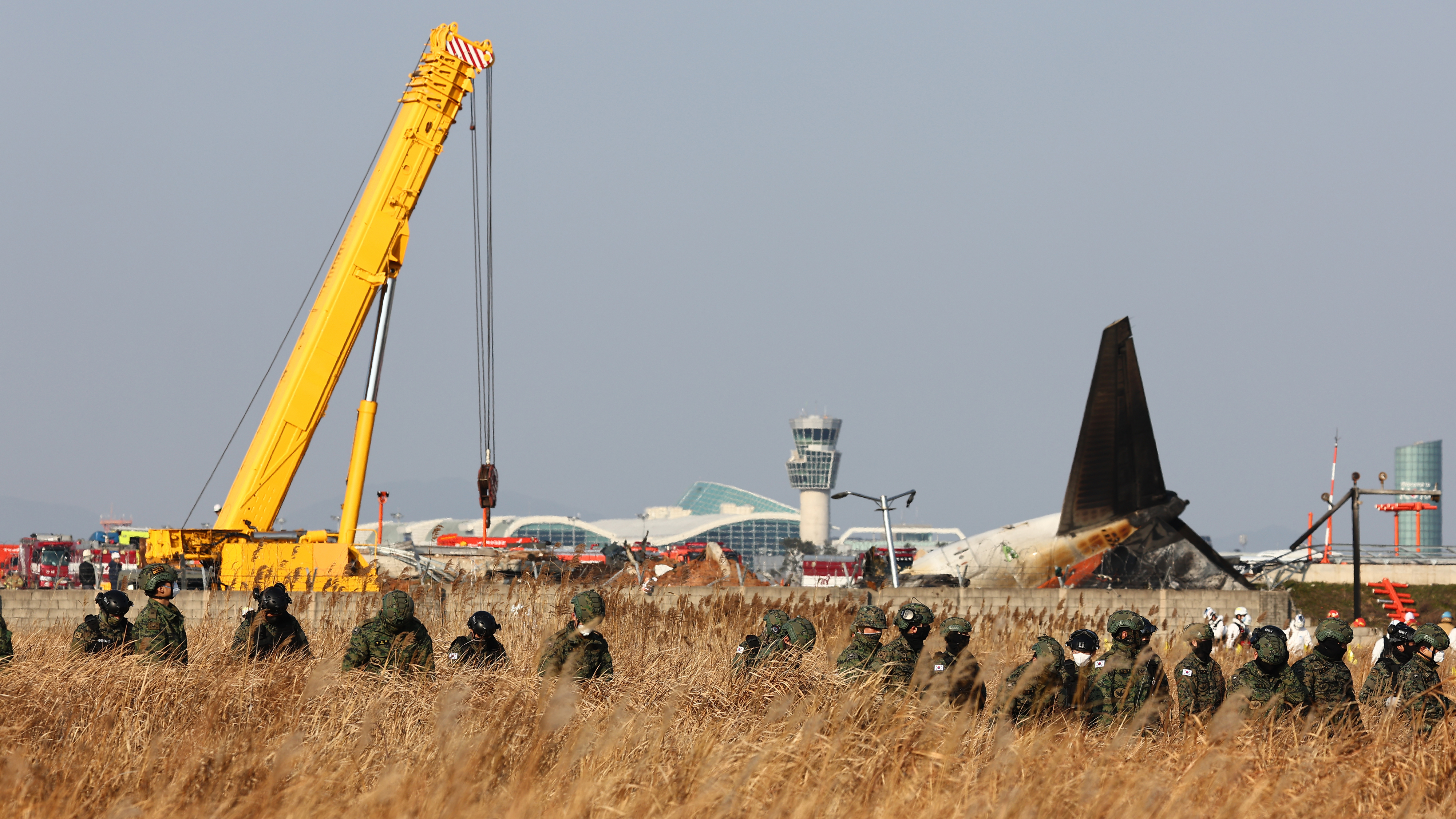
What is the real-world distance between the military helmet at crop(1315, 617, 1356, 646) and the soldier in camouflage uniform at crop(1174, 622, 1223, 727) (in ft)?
2.93

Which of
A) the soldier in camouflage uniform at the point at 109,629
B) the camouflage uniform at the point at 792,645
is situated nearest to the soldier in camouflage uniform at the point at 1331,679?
the camouflage uniform at the point at 792,645

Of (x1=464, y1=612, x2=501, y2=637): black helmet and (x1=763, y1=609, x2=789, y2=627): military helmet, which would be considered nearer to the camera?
(x1=464, y1=612, x2=501, y2=637): black helmet

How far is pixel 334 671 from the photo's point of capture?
927 cm

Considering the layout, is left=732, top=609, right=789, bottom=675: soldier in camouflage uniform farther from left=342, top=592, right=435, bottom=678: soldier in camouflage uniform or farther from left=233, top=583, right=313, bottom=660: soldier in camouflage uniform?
left=233, top=583, right=313, bottom=660: soldier in camouflage uniform

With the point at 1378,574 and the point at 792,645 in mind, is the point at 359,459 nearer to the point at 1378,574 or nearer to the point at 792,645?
the point at 792,645

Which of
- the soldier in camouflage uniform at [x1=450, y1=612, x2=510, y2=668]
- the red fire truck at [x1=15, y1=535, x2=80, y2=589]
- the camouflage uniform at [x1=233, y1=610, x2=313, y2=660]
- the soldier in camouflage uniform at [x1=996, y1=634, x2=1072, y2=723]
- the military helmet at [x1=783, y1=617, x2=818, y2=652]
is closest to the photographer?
the soldier in camouflage uniform at [x1=996, y1=634, x2=1072, y2=723]

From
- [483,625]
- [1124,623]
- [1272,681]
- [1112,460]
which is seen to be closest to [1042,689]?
[1124,623]

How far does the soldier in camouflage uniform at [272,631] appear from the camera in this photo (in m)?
10.5

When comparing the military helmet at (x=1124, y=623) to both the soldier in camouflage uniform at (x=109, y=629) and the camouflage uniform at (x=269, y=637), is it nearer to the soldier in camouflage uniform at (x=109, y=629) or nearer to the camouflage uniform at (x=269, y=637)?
the camouflage uniform at (x=269, y=637)

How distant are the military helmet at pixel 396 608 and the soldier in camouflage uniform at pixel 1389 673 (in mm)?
7455

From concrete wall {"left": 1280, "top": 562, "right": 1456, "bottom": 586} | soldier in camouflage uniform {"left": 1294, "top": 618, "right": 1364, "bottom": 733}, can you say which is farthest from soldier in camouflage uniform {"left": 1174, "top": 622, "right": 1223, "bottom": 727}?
concrete wall {"left": 1280, "top": 562, "right": 1456, "bottom": 586}

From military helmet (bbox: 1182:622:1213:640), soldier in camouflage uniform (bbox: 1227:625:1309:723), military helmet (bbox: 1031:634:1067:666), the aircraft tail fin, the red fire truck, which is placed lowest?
the red fire truck

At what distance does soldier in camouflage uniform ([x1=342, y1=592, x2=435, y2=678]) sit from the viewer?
10.1m

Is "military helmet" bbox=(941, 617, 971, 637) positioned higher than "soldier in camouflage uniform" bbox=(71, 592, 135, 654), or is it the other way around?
"military helmet" bbox=(941, 617, 971, 637)
